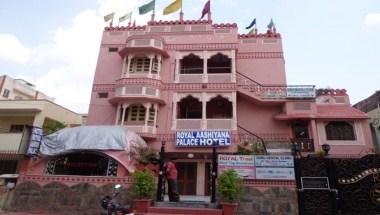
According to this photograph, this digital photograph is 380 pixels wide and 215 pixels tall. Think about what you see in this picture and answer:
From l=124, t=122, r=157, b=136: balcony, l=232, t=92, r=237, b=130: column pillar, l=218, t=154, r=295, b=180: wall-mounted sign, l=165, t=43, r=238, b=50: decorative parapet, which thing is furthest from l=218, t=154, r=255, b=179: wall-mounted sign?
l=165, t=43, r=238, b=50: decorative parapet

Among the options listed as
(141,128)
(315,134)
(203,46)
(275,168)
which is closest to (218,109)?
(203,46)

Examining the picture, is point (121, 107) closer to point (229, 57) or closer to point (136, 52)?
point (136, 52)

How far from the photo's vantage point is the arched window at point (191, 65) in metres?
17.5

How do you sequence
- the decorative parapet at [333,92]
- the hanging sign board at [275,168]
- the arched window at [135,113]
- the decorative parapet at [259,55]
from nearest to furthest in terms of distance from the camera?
the hanging sign board at [275,168], the arched window at [135,113], the decorative parapet at [333,92], the decorative parapet at [259,55]

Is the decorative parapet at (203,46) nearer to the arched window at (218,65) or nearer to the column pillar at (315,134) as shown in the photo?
the arched window at (218,65)

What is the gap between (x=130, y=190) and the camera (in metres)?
9.23

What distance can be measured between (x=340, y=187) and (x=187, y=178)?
831 centimetres

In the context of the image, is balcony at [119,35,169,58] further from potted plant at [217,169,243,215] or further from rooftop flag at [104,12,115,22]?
potted plant at [217,169,243,215]

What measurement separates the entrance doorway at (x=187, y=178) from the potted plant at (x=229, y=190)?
6.26m

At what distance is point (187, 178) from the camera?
1484cm

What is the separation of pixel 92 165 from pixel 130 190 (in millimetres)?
2292

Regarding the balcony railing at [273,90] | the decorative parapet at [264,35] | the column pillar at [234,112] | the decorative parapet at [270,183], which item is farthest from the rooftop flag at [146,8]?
the decorative parapet at [270,183]

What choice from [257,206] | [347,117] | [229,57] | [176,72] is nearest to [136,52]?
[176,72]

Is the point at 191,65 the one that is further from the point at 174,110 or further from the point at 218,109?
the point at 174,110
